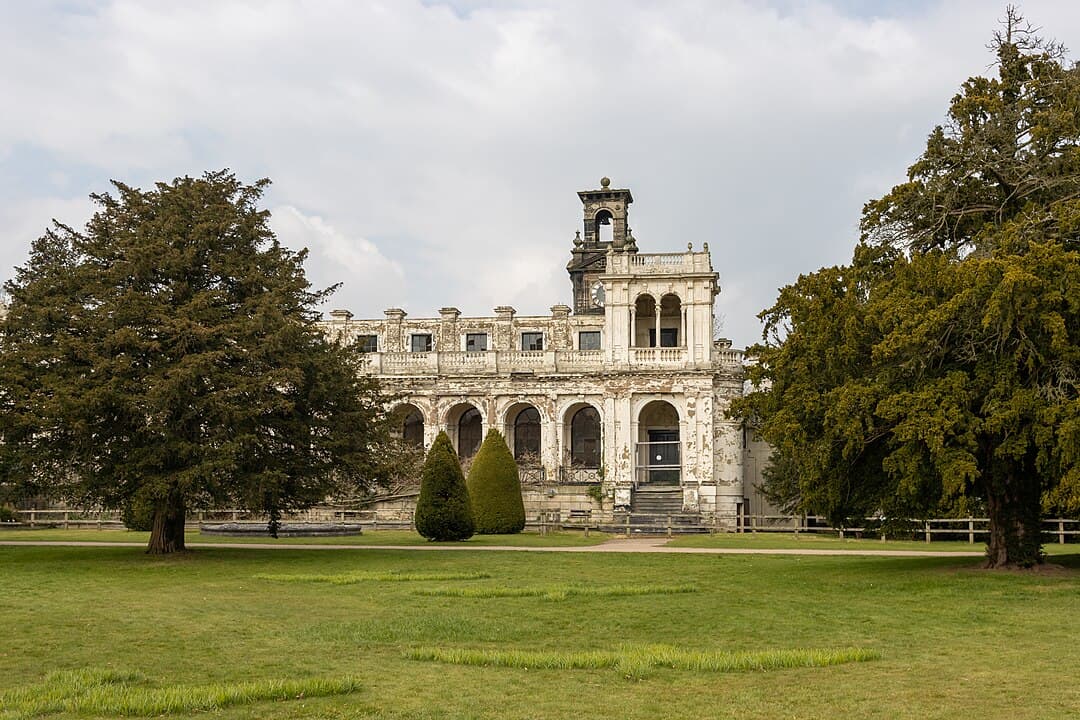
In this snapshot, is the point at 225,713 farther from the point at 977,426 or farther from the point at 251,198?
the point at 251,198

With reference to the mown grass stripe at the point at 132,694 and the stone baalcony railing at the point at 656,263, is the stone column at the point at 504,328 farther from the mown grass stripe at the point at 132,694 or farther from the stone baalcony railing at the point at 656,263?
the mown grass stripe at the point at 132,694

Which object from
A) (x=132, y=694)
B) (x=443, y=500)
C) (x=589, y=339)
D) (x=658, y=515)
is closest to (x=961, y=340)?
(x=132, y=694)

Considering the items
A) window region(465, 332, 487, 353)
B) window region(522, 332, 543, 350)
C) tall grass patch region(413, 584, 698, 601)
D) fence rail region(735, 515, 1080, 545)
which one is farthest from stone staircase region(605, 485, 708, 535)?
tall grass patch region(413, 584, 698, 601)

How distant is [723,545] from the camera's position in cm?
3681

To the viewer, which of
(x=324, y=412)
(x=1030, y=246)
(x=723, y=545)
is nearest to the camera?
(x=1030, y=246)

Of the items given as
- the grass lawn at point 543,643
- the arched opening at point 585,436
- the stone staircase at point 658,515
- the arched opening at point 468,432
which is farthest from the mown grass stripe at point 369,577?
the arched opening at point 468,432

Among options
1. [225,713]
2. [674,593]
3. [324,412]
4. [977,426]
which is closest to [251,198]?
[324,412]

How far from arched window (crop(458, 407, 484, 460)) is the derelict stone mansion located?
2.24 feet

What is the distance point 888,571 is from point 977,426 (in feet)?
15.3

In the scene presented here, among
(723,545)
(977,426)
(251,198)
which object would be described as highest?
(251,198)

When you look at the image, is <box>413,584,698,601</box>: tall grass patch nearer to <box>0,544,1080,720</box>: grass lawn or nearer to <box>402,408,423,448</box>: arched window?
<box>0,544,1080,720</box>: grass lawn

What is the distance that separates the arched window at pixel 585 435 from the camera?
200ft

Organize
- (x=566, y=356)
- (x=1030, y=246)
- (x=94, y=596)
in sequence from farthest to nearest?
(x=566, y=356), (x=1030, y=246), (x=94, y=596)

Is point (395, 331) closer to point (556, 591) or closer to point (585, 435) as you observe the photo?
point (585, 435)
